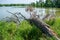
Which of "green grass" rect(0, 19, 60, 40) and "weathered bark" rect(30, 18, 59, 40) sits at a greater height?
"weathered bark" rect(30, 18, 59, 40)

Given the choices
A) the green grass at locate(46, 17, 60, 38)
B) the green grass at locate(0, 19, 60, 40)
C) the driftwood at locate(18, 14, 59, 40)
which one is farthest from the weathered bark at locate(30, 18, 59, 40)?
the green grass at locate(46, 17, 60, 38)

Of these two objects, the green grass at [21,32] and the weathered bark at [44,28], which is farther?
the green grass at [21,32]

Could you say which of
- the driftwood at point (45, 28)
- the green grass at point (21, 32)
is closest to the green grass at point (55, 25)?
the green grass at point (21, 32)

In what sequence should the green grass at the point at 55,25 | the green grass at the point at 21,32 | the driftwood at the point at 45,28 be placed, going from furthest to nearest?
the green grass at the point at 55,25, the green grass at the point at 21,32, the driftwood at the point at 45,28

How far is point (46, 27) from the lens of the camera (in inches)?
314

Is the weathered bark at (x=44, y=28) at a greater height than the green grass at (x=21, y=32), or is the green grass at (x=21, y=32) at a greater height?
the weathered bark at (x=44, y=28)

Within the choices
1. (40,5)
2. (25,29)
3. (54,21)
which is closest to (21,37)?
(25,29)

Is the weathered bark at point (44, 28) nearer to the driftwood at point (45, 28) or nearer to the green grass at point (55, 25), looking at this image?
the driftwood at point (45, 28)

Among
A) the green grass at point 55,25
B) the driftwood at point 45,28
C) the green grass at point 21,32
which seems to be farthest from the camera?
the green grass at point 55,25

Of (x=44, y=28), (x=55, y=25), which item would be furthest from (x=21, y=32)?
(x=55, y=25)

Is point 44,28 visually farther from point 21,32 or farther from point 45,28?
point 21,32

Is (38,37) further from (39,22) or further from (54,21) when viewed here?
(54,21)

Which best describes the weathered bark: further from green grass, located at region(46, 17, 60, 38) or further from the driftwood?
green grass, located at region(46, 17, 60, 38)

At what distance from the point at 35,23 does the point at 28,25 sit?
0.27 metres
